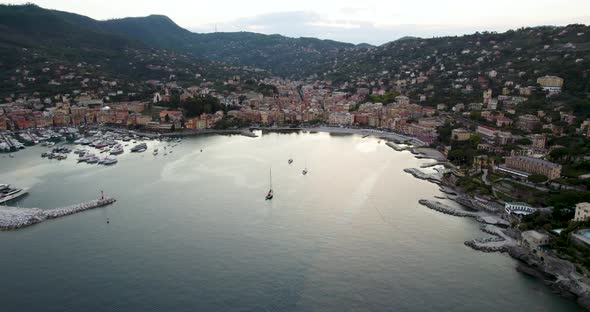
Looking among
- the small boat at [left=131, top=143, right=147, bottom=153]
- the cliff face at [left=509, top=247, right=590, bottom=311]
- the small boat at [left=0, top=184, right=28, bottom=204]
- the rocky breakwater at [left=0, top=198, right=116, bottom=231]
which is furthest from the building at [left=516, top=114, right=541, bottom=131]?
the small boat at [left=0, top=184, right=28, bottom=204]

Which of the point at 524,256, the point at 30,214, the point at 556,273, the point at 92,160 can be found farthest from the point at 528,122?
the point at 30,214

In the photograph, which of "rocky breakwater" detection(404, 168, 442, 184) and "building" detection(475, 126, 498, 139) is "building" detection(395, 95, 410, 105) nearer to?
"building" detection(475, 126, 498, 139)

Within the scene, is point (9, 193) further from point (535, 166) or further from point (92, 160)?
point (535, 166)

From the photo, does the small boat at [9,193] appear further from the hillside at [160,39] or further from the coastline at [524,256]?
the hillside at [160,39]

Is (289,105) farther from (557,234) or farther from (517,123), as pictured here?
(557,234)

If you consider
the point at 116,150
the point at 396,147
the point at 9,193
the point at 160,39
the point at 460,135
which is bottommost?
the point at 396,147
